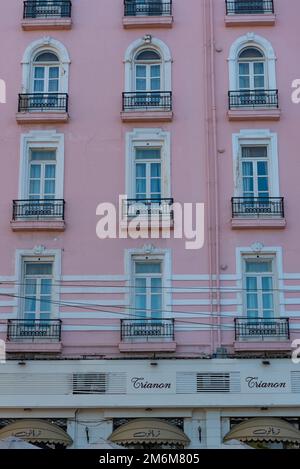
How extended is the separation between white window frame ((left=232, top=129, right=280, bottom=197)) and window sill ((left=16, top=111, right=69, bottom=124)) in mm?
5037

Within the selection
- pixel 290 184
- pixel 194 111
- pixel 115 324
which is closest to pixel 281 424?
pixel 115 324

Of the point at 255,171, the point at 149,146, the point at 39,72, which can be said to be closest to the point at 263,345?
the point at 255,171

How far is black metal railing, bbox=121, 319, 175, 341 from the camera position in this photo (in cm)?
2370

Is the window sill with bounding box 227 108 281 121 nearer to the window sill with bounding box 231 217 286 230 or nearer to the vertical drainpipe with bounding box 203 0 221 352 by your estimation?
the vertical drainpipe with bounding box 203 0 221 352

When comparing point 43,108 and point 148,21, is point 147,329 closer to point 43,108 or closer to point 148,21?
point 43,108

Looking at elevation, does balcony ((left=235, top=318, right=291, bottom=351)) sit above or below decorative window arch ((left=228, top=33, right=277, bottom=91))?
below

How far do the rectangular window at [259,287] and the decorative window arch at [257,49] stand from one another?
5.32 meters

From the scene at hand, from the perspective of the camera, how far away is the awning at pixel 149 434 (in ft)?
73.2

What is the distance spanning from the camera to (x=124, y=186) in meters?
25.1

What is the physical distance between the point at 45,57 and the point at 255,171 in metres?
7.32

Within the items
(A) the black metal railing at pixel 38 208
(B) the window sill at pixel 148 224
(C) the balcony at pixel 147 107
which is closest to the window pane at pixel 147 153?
(C) the balcony at pixel 147 107

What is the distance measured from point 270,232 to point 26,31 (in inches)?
382

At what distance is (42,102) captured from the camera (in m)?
26.0

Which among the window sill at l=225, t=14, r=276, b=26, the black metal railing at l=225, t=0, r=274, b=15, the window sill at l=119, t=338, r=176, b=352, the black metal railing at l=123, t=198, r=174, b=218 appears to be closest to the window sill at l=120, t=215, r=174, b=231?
the black metal railing at l=123, t=198, r=174, b=218
